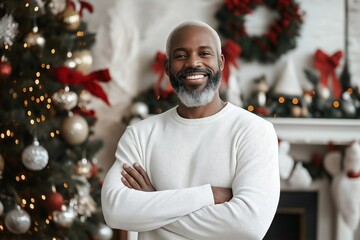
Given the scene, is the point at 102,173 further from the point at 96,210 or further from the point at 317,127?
the point at 317,127

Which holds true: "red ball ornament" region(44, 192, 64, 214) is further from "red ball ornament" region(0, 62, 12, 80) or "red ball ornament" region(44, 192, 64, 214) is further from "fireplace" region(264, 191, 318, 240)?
"fireplace" region(264, 191, 318, 240)

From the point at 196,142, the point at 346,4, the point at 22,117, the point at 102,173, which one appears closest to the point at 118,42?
the point at 102,173

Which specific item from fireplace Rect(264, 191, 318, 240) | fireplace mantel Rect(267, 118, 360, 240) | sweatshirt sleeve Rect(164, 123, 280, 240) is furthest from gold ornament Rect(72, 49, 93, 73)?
sweatshirt sleeve Rect(164, 123, 280, 240)

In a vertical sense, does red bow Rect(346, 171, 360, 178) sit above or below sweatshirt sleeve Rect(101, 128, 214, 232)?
below

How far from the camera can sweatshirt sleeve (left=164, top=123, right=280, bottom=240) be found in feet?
6.25

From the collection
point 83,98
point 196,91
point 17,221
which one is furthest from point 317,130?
point 196,91

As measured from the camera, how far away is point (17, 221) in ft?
12.0

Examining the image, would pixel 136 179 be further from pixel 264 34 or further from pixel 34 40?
pixel 264 34

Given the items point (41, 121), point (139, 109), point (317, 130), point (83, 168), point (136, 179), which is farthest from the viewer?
point (317, 130)

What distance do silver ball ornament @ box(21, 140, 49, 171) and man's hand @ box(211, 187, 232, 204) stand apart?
6.17 ft

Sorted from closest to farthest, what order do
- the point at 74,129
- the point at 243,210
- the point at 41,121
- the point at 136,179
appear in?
the point at 243,210 < the point at 136,179 < the point at 41,121 < the point at 74,129

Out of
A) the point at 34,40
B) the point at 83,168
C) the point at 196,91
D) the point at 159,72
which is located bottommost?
the point at 83,168

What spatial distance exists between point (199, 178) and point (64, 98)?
2009mm

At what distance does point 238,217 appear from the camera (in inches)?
74.8
